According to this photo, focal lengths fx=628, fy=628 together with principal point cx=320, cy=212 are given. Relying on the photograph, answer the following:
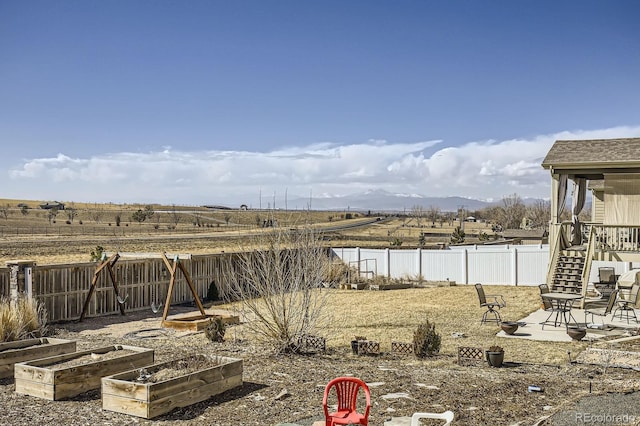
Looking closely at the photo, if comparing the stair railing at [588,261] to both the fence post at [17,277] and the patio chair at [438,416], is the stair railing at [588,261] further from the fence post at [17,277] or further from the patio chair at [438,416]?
the fence post at [17,277]

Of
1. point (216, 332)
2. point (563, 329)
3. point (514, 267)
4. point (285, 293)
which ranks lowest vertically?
point (563, 329)

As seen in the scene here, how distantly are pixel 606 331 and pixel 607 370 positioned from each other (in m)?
4.86

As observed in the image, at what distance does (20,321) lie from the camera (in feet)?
38.9

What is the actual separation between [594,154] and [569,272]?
466cm

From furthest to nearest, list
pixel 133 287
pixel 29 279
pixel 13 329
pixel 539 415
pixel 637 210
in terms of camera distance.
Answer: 1. pixel 637 210
2. pixel 133 287
3. pixel 29 279
4. pixel 13 329
5. pixel 539 415

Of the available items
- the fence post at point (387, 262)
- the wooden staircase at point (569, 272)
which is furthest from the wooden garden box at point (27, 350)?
the fence post at point (387, 262)

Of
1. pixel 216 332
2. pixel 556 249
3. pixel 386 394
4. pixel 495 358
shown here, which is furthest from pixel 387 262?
pixel 386 394

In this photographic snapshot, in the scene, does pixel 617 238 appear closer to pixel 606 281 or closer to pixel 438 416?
pixel 606 281

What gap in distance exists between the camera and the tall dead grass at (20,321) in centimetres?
1145

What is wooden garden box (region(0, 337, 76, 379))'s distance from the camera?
9.97 m

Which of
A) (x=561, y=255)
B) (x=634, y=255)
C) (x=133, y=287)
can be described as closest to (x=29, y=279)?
(x=133, y=287)

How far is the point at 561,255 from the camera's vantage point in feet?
69.1

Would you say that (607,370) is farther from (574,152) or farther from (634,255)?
(574,152)

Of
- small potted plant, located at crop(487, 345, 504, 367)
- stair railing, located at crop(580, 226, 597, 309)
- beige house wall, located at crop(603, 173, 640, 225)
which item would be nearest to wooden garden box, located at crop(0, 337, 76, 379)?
small potted plant, located at crop(487, 345, 504, 367)
